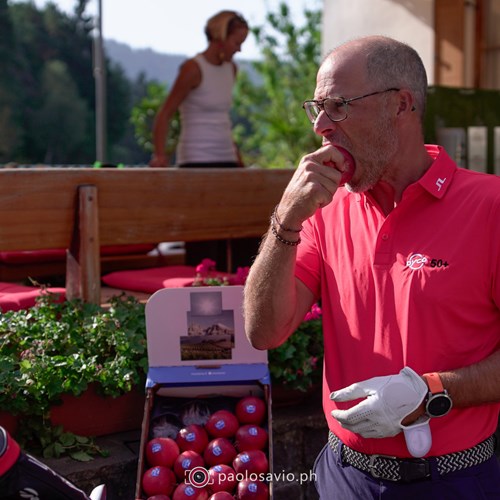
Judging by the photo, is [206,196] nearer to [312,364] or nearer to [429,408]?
[312,364]

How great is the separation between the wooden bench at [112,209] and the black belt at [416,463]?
7.62 ft

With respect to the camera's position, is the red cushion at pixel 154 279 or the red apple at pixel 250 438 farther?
the red cushion at pixel 154 279

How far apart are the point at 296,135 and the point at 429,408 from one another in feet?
64.6

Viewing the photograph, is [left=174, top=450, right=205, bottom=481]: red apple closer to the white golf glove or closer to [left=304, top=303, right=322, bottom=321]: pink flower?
the white golf glove

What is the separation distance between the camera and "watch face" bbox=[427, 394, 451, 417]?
1867 millimetres

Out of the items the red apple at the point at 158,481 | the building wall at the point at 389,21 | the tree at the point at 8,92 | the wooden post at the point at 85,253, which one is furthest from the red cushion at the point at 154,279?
the tree at the point at 8,92

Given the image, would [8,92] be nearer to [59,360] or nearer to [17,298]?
[17,298]

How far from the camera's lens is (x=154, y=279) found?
4664 mm

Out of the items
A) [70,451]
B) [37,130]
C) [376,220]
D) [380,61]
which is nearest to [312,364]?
[70,451]

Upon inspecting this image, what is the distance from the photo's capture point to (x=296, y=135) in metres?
21.3

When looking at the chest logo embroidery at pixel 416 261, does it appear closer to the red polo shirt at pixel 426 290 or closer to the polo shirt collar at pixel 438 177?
the red polo shirt at pixel 426 290

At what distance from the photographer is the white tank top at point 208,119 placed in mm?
5078

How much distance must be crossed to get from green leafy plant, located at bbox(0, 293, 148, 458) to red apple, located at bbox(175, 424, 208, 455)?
1.34ft

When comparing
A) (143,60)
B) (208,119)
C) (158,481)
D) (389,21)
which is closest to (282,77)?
(389,21)
